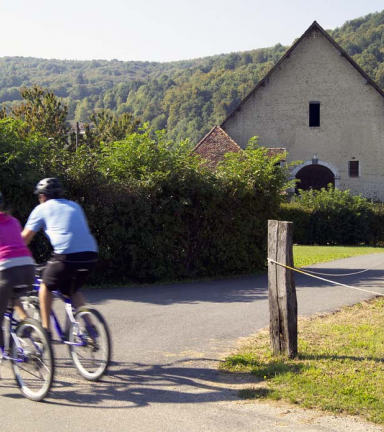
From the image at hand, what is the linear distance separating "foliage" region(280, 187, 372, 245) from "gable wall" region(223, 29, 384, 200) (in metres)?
7.14

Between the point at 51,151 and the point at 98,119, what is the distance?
2076 inches

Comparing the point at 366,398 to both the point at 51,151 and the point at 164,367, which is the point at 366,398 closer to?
the point at 164,367

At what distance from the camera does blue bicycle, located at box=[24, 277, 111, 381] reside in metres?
6.56

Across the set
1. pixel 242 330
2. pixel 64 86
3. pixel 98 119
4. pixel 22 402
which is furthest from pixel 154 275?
pixel 64 86

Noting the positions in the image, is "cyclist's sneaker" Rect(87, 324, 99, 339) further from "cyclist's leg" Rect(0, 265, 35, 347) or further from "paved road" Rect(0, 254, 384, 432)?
"cyclist's leg" Rect(0, 265, 35, 347)

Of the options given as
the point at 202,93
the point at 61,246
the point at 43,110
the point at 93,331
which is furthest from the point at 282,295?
the point at 202,93

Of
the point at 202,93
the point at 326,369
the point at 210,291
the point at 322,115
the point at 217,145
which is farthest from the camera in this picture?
the point at 202,93

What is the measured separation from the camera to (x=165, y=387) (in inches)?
261

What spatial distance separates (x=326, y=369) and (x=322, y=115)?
41.1 m

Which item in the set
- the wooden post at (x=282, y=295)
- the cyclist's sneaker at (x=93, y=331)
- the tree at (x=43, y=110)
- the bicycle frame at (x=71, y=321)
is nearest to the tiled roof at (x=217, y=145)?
the tree at (x=43, y=110)

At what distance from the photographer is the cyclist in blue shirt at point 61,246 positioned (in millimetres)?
6484

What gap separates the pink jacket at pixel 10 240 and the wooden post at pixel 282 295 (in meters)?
3.03

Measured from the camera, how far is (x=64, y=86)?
175750mm

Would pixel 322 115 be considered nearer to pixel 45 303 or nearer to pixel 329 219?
pixel 329 219
